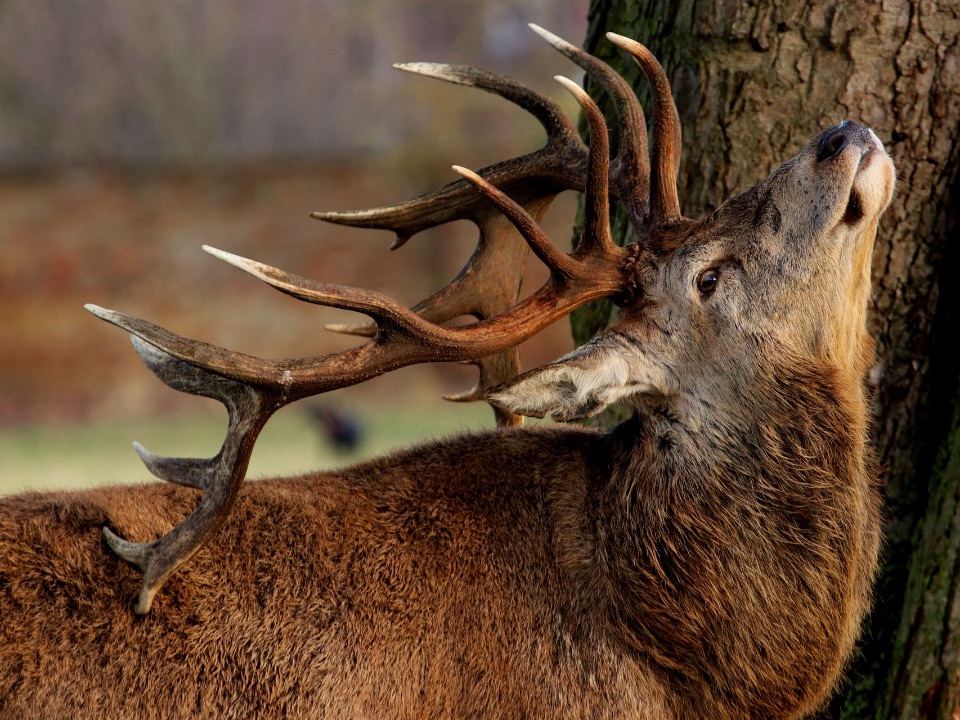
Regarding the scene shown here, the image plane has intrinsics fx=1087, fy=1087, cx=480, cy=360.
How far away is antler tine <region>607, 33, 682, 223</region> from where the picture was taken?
3.58m

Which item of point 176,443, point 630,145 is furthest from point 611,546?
point 176,443

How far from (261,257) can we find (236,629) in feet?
49.6

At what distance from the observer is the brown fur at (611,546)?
3088 mm

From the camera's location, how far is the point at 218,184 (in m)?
18.3

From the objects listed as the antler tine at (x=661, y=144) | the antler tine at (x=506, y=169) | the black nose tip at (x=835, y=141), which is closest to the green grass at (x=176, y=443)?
the antler tine at (x=506, y=169)

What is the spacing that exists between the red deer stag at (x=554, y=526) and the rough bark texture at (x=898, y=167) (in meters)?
0.45

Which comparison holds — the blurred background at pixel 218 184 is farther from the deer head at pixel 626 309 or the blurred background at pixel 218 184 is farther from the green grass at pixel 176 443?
the deer head at pixel 626 309

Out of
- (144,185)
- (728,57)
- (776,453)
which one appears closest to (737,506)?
(776,453)

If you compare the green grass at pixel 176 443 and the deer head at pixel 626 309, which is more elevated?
the deer head at pixel 626 309

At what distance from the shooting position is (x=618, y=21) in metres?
4.52

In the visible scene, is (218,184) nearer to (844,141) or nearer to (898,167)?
(898,167)

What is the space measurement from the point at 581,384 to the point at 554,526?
1.54 feet

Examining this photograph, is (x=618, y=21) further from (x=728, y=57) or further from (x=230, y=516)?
(x=230, y=516)

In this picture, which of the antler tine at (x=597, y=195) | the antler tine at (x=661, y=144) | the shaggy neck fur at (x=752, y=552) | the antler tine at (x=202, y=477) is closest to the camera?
the antler tine at (x=202, y=477)
